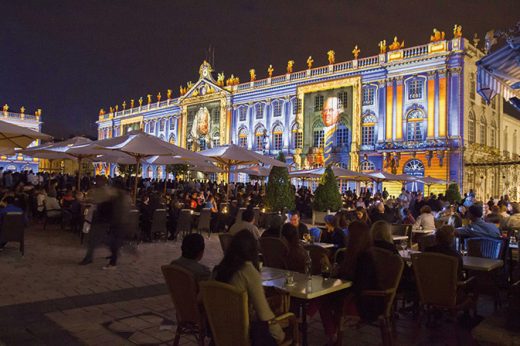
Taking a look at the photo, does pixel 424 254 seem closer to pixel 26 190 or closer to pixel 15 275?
pixel 15 275

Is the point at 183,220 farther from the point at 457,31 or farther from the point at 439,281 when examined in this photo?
the point at 457,31

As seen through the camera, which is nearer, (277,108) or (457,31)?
(457,31)

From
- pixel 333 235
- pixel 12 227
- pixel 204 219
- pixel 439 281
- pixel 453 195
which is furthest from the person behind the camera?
pixel 453 195

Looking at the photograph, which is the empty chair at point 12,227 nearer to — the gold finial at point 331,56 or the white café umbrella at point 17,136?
the white café umbrella at point 17,136

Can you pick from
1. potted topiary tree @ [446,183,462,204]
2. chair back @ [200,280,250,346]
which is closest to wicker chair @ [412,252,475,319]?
chair back @ [200,280,250,346]

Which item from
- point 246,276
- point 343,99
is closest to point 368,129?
point 343,99

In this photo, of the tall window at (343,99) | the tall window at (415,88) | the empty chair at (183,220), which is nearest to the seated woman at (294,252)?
the empty chair at (183,220)

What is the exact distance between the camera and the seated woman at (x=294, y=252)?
4695 mm

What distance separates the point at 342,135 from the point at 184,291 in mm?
30907

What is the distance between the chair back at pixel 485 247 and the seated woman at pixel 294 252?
3072 millimetres

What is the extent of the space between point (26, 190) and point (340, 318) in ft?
43.4

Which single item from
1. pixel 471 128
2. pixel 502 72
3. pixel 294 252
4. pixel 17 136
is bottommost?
pixel 294 252

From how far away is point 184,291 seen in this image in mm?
3455

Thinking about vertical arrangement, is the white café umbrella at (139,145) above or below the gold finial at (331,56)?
below
